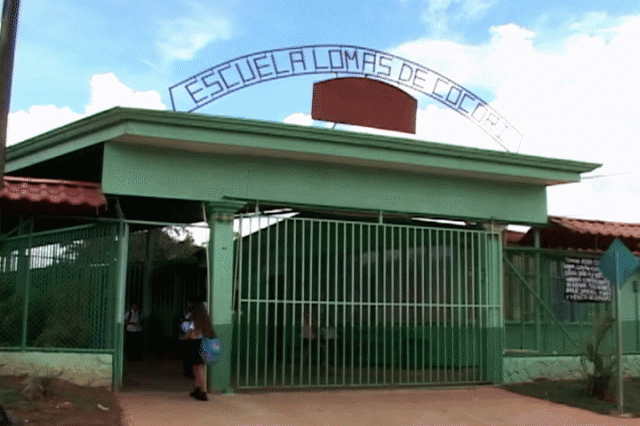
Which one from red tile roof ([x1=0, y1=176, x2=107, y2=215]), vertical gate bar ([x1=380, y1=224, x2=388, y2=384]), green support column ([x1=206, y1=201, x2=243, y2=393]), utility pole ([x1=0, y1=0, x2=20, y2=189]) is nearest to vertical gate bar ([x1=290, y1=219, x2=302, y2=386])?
green support column ([x1=206, y1=201, x2=243, y2=393])

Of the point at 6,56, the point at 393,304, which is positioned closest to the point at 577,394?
the point at 393,304

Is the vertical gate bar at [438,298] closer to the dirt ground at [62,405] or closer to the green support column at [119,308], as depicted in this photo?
the green support column at [119,308]

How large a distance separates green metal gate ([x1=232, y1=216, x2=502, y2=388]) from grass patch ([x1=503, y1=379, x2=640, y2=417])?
719 millimetres

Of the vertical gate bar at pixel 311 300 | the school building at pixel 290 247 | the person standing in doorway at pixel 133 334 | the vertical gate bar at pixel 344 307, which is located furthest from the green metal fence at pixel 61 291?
the person standing in doorway at pixel 133 334

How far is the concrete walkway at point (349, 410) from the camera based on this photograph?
881cm

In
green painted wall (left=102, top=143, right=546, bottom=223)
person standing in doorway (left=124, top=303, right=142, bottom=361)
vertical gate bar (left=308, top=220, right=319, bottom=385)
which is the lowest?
person standing in doorway (left=124, top=303, right=142, bottom=361)

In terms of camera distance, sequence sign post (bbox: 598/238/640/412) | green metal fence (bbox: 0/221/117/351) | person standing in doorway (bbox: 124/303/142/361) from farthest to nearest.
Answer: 1. person standing in doorway (bbox: 124/303/142/361)
2. green metal fence (bbox: 0/221/117/351)
3. sign post (bbox: 598/238/640/412)

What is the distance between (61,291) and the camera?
10.2 metres

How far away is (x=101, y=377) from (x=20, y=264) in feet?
6.42

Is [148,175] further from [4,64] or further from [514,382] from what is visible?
[514,382]

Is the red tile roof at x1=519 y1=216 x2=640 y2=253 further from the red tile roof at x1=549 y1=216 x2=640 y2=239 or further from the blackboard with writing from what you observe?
the blackboard with writing

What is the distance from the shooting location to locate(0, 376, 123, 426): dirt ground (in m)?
7.70

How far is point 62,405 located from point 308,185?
460 cm

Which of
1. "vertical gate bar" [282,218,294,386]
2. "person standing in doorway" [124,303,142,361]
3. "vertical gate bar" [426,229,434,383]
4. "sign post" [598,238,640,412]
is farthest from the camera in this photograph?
"person standing in doorway" [124,303,142,361]
